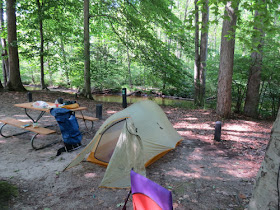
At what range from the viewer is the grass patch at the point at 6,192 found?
3176 mm

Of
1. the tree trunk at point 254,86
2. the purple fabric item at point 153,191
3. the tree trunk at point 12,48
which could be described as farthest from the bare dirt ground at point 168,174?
the tree trunk at point 12,48

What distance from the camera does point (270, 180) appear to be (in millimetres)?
1800

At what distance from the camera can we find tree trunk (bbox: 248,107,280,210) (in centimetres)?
176

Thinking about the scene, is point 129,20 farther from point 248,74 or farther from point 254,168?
point 254,168

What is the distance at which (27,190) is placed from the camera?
3656 millimetres

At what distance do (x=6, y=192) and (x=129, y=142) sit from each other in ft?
7.72

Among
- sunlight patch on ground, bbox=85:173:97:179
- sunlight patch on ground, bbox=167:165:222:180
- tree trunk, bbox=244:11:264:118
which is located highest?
tree trunk, bbox=244:11:264:118

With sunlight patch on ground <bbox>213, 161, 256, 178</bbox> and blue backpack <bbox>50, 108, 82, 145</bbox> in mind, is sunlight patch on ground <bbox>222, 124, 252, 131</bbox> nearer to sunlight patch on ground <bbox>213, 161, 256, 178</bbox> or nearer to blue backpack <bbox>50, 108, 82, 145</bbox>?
sunlight patch on ground <bbox>213, 161, 256, 178</bbox>

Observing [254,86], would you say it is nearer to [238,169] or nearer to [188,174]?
[238,169]

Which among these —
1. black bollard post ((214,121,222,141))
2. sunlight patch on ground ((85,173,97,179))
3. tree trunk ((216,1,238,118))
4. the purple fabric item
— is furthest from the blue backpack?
tree trunk ((216,1,238,118))

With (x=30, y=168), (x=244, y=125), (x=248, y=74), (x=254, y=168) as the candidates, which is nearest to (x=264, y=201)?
(x=254, y=168)

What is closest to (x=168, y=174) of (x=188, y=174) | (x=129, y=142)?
(x=188, y=174)

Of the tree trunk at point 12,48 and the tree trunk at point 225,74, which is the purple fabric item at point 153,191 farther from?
the tree trunk at point 12,48

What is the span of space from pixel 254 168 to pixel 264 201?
3306mm
